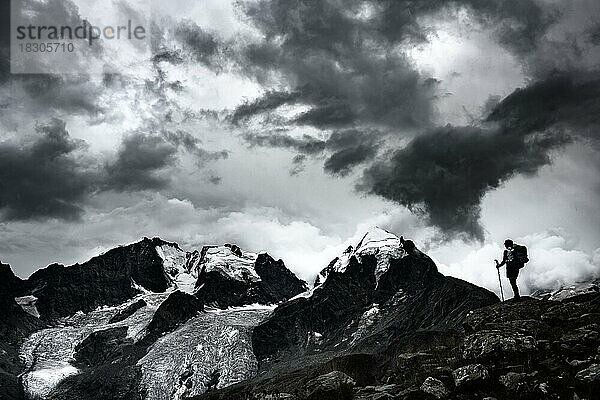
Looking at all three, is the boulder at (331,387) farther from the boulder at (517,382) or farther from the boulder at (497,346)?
the boulder at (517,382)

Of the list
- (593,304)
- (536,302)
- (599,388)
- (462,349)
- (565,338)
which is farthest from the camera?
(536,302)

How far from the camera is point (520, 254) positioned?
33.8m

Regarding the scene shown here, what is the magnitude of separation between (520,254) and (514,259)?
0.51 meters

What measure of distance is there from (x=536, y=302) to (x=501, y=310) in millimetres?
1996

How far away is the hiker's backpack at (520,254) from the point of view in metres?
33.6

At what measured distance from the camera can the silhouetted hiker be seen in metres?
33.7

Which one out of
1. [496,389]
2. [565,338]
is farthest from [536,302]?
[496,389]

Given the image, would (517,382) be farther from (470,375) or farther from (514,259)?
(514,259)

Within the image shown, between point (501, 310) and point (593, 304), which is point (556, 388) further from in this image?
point (501, 310)

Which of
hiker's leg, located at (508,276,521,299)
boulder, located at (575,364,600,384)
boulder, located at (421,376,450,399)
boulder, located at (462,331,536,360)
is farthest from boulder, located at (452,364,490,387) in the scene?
hiker's leg, located at (508,276,521,299)

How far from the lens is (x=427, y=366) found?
→ 21.1 m

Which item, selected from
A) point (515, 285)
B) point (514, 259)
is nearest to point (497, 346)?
point (514, 259)

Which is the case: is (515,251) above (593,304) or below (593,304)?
above

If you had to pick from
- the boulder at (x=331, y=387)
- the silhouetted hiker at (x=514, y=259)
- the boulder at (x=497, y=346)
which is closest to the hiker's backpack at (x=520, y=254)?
the silhouetted hiker at (x=514, y=259)
